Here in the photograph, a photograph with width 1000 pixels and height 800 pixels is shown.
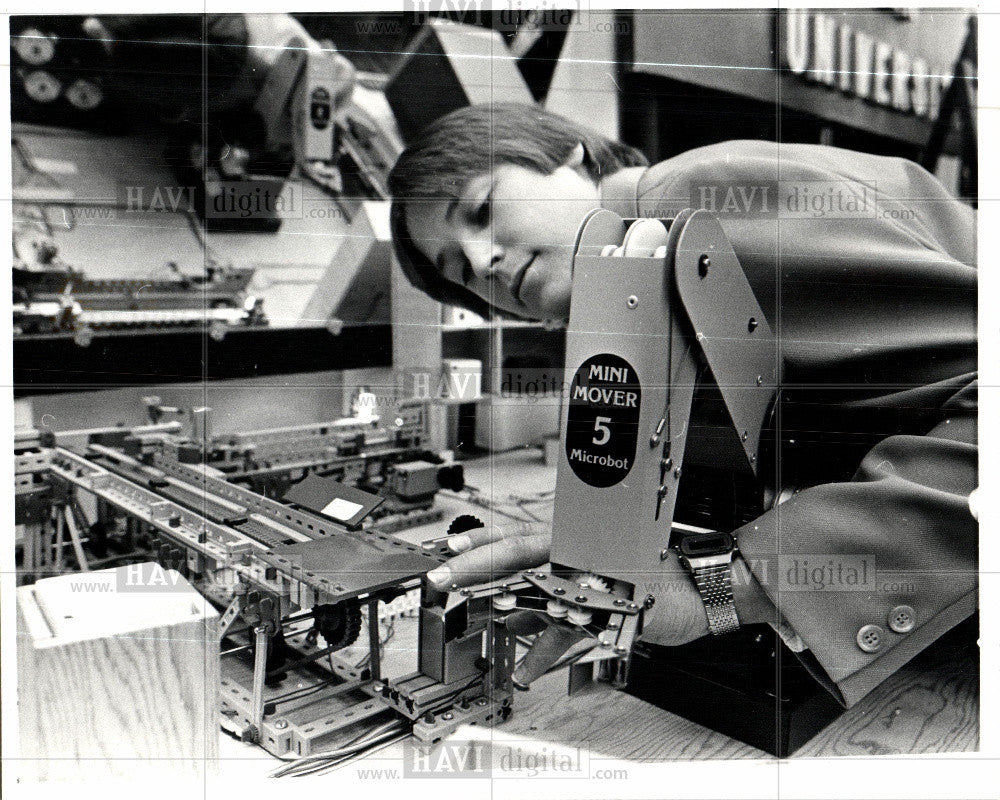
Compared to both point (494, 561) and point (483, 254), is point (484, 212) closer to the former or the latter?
point (483, 254)

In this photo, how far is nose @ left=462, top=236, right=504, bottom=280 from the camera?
2086 mm

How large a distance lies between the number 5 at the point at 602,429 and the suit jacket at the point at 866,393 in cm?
48

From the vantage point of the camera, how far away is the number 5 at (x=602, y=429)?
1.62 meters

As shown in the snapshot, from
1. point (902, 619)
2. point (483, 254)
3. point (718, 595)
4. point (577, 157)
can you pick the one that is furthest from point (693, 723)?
point (577, 157)

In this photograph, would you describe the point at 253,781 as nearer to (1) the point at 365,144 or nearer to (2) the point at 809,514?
(2) the point at 809,514

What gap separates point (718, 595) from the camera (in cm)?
179

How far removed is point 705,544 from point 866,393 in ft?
1.87

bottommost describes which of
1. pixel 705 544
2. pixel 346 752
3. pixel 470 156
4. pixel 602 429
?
pixel 346 752

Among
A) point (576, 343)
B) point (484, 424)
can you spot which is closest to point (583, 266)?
point (576, 343)

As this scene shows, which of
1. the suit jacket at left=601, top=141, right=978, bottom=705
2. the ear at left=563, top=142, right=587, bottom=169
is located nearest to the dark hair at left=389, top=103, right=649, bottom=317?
the ear at left=563, top=142, right=587, bottom=169

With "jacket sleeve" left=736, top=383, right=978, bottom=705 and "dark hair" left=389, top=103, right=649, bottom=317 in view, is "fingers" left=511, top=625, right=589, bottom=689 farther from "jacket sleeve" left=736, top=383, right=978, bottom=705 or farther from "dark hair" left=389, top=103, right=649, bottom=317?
"dark hair" left=389, top=103, right=649, bottom=317

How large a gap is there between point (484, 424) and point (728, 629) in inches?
29.3

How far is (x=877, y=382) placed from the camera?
1995 millimetres

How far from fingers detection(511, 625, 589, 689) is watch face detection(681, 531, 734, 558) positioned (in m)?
0.28
